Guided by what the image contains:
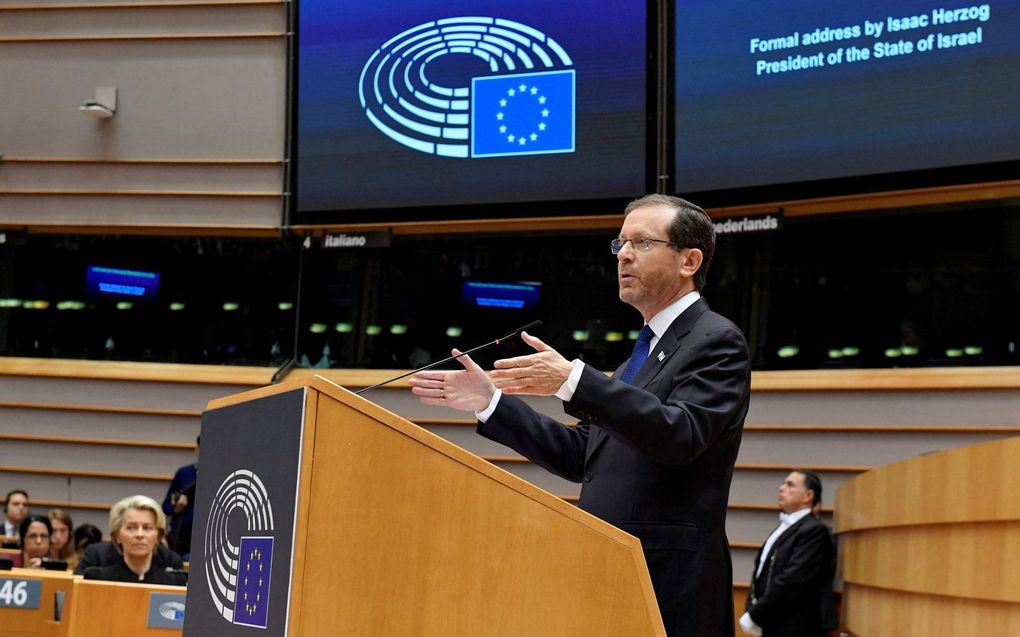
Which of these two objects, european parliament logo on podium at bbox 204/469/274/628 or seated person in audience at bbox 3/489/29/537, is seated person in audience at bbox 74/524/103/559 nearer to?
seated person in audience at bbox 3/489/29/537

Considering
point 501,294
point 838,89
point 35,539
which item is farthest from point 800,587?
point 35,539

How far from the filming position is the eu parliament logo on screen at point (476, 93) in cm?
745

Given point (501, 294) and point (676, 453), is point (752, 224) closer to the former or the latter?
point (501, 294)

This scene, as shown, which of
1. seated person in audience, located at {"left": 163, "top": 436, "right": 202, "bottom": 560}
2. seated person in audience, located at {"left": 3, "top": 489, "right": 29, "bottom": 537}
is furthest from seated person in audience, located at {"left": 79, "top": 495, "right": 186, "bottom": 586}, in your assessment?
seated person in audience, located at {"left": 3, "top": 489, "right": 29, "bottom": 537}

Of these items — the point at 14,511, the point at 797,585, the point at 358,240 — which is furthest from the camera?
the point at 358,240

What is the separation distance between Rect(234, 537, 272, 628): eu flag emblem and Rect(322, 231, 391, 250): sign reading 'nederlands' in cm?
636

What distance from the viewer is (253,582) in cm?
177

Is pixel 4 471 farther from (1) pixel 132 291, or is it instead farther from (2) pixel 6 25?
(2) pixel 6 25

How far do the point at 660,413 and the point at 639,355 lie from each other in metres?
0.51

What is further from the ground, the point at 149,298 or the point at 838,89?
the point at 838,89

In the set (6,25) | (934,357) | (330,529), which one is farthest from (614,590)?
(6,25)

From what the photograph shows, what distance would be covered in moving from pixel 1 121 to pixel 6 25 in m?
0.75

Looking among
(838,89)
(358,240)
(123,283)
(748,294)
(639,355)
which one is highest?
(838,89)

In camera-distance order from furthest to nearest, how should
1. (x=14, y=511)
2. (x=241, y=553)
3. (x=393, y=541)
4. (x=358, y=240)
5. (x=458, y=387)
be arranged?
(x=358, y=240), (x=14, y=511), (x=458, y=387), (x=241, y=553), (x=393, y=541)
